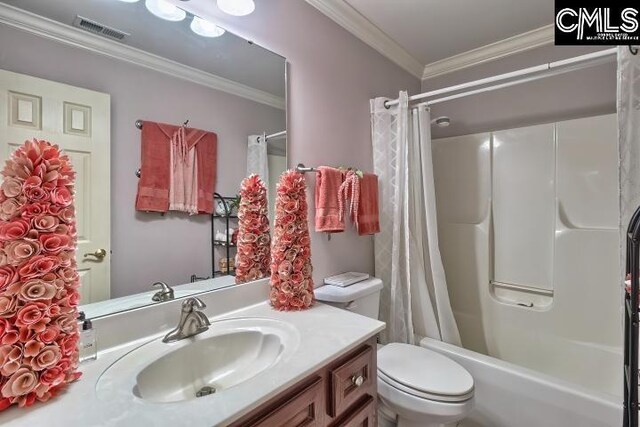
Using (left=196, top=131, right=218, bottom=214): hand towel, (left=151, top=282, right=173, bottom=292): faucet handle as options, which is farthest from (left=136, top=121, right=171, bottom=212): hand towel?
(left=151, top=282, right=173, bottom=292): faucet handle

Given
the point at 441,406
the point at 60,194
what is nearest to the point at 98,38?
the point at 60,194

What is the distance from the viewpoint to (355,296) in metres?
1.48

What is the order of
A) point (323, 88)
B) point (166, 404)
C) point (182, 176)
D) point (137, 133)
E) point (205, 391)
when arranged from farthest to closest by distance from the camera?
point (323, 88)
point (182, 176)
point (137, 133)
point (205, 391)
point (166, 404)

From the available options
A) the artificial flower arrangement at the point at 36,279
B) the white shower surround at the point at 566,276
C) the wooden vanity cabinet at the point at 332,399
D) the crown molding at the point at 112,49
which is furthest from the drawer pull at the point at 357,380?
the crown molding at the point at 112,49

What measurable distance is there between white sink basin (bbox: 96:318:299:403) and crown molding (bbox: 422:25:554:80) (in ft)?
7.69

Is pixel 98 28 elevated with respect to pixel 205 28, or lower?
lower

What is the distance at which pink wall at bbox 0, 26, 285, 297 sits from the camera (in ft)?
2.77

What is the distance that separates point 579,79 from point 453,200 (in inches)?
42.1

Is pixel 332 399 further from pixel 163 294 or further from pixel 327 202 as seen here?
pixel 327 202

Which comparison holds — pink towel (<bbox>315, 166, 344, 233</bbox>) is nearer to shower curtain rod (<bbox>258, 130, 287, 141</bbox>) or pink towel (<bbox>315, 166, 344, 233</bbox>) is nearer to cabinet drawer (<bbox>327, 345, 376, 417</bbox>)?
shower curtain rod (<bbox>258, 130, 287, 141</bbox>)

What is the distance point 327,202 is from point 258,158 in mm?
397

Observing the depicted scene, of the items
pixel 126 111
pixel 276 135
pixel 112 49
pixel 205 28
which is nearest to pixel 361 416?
pixel 276 135

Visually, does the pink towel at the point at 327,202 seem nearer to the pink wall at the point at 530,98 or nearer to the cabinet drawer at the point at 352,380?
the cabinet drawer at the point at 352,380

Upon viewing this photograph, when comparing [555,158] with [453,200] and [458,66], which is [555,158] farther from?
[458,66]
